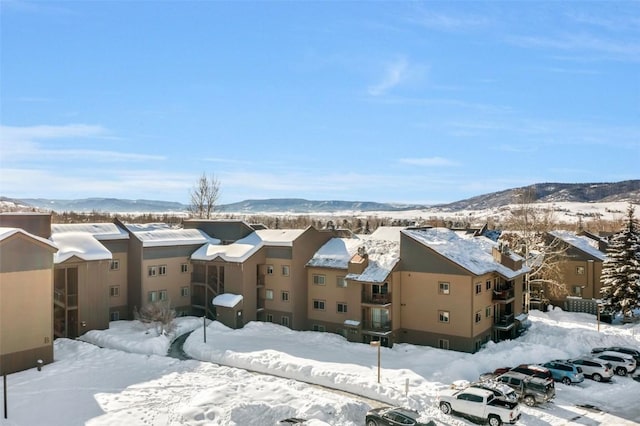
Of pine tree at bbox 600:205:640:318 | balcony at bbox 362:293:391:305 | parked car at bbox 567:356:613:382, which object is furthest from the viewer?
pine tree at bbox 600:205:640:318

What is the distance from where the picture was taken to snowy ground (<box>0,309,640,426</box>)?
2405 cm

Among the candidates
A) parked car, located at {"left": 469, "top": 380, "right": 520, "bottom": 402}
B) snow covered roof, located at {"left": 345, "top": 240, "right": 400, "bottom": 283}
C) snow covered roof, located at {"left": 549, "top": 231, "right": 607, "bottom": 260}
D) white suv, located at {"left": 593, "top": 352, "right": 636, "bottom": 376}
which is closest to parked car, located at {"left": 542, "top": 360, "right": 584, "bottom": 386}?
white suv, located at {"left": 593, "top": 352, "right": 636, "bottom": 376}

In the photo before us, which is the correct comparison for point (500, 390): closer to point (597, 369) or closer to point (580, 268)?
point (597, 369)

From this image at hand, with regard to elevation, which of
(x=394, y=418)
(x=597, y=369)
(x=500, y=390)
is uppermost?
(x=500, y=390)

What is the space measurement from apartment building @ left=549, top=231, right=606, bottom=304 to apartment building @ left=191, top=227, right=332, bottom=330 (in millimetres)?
29302

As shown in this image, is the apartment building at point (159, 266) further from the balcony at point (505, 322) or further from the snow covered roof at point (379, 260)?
the balcony at point (505, 322)

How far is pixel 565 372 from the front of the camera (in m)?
30.5

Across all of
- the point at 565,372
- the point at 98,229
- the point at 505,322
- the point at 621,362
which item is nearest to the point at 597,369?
the point at 565,372

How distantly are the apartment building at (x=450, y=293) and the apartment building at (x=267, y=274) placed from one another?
872cm

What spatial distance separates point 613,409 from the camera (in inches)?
1033

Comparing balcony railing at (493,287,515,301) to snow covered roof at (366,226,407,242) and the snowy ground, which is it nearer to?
the snowy ground

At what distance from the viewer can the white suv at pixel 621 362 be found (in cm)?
3256

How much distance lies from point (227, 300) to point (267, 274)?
4117mm

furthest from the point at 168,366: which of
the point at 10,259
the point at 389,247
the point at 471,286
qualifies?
the point at 471,286
